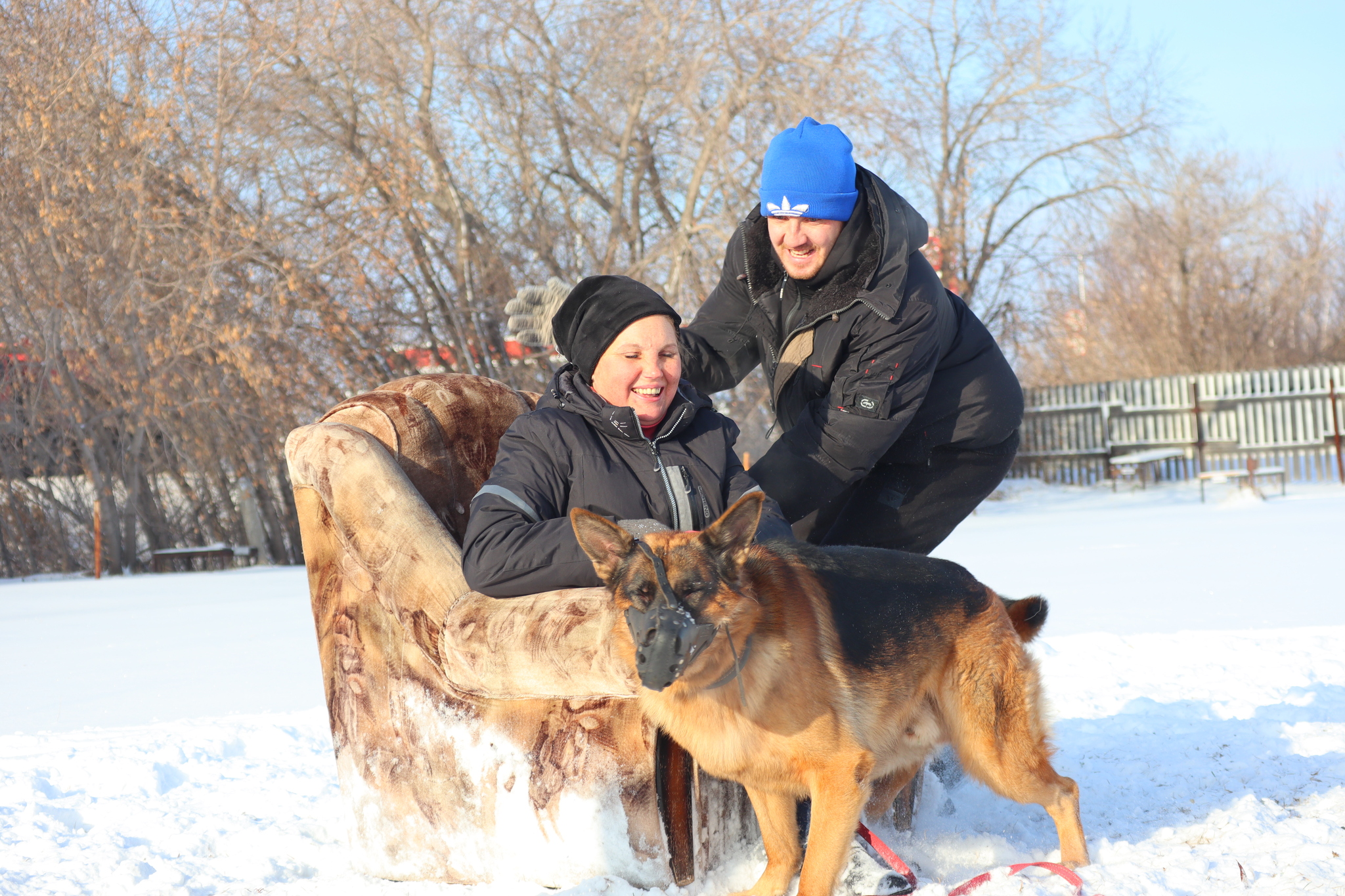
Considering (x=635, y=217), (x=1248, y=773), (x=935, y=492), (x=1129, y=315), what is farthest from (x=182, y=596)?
(x=1129, y=315)

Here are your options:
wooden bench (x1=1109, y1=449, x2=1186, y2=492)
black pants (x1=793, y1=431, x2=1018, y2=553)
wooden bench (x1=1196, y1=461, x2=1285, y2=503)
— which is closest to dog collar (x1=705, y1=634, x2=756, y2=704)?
black pants (x1=793, y1=431, x2=1018, y2=553)

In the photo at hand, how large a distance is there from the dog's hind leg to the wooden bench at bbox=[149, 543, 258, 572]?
13756 mm

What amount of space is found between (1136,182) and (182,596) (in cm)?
1724

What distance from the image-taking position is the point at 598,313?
3234mm

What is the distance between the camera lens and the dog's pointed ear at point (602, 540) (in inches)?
95.4

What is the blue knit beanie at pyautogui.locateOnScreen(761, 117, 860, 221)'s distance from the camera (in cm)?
345

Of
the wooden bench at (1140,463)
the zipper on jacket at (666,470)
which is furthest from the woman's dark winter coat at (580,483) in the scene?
the wooden bench at (1140,463)

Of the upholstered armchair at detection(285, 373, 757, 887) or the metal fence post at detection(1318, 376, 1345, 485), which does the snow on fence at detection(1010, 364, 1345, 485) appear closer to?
the metal fence post at detection(1318, 376, 1345, 485)

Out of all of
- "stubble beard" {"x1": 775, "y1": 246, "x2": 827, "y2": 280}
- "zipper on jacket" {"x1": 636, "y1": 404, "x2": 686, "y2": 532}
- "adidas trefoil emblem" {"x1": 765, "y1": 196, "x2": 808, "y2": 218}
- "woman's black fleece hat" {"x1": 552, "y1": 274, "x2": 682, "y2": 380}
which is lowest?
"zipper on jacket" {"x1": 636, "y1": 404, "x2": 686, "y2": 532}

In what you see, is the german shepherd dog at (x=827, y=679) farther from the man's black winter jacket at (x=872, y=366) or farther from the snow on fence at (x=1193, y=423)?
the snow on fence at (x=1193, y=423)

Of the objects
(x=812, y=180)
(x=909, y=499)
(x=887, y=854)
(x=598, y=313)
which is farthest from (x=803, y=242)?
(x=887, y=854)

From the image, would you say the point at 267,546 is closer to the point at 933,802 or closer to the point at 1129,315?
the point at 933,802

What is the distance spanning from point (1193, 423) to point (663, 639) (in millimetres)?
23593

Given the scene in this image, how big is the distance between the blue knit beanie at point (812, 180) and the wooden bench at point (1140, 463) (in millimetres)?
18463
